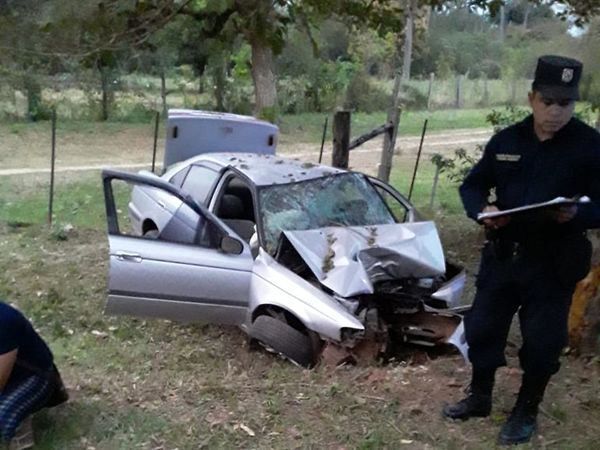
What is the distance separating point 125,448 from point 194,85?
2056cm

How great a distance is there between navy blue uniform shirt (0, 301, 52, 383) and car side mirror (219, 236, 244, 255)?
210 centimetres

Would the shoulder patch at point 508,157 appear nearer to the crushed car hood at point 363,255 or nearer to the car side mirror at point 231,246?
the crushed car hood at point 363,255

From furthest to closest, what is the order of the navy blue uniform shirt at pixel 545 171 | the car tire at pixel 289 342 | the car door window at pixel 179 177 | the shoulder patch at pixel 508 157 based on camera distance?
1. the car door window at pixel 179 177
2. the car tire at pixel 289 342
3. the shoulder patch at pixel 508 157
4. the navy blue uniform shirt at pixel 545 171

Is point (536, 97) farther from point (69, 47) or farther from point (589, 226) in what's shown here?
point (69, 47)

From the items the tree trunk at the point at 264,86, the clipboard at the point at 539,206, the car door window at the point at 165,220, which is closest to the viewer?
the clipboard at the point at 539,206

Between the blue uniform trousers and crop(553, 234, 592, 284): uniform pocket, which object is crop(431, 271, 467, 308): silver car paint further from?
crop(553, 234, 592, 284): uniform pocket

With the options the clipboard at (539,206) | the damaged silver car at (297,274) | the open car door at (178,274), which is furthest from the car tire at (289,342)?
the clipboard at (539,206)

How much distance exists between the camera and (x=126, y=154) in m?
17.7

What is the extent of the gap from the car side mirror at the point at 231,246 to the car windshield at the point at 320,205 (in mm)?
253

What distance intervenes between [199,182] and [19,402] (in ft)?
11.9

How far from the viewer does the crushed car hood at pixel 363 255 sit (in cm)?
560

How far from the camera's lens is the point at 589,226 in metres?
3.40

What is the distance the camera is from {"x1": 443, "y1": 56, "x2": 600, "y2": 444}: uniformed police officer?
136 inches

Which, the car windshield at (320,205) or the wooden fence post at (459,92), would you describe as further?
the wooden fence post at (459,92)
